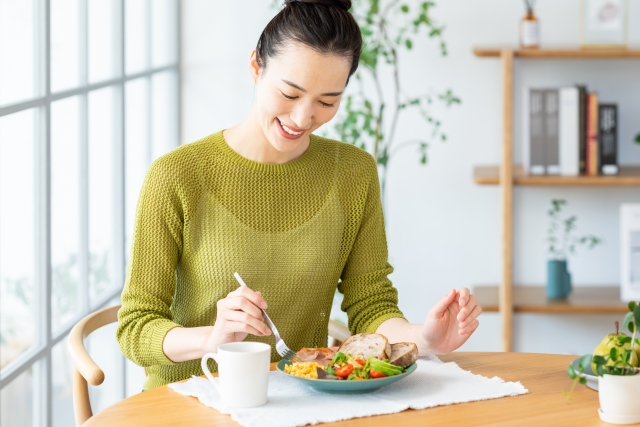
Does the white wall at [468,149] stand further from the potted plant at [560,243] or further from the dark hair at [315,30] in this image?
the dark hair at [315,30]

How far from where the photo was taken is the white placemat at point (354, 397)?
1148 mm

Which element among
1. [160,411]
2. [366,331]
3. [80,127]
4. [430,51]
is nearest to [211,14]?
[430,51]

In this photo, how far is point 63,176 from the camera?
7.40 ft

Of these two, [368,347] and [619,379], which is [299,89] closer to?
[368,347]

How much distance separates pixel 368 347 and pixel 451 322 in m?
0.17

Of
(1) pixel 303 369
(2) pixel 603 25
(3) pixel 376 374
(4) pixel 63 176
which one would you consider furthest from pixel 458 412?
(2) pixel 603 25

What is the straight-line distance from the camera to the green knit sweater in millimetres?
1534

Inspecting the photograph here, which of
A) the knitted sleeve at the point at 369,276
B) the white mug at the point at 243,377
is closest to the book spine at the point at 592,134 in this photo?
the knitted sleeve at the point at 369,276

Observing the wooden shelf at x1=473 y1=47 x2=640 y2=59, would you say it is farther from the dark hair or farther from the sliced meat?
the sliced meat

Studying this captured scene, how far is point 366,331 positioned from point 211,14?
2.10 metres

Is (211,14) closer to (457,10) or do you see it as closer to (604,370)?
(457,10)

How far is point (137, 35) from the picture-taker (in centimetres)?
298

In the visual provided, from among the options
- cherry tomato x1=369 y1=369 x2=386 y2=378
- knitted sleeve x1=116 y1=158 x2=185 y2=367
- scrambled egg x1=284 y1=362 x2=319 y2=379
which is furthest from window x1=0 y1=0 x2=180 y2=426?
cherry tomato x1=369 y1=369 x2=386 y2=378

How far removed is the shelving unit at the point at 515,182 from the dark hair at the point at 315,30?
1.51m
